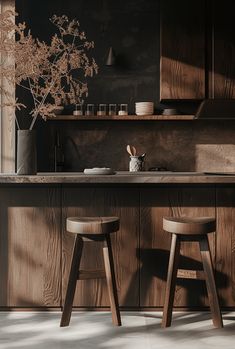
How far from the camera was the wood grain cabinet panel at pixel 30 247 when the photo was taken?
379 centimetres

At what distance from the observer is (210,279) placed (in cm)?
343

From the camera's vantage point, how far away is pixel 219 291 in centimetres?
379

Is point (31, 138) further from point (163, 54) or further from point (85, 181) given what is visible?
point (163, 54)

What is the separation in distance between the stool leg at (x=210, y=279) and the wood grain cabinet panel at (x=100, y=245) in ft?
1.82

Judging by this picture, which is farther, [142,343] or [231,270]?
[231,270]

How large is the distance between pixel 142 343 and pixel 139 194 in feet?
3.50

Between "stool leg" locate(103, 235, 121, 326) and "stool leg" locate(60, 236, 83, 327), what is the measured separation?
17cm

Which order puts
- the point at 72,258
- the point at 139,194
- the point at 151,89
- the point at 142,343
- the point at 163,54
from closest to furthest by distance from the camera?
1. the point at 142,343
2. the point at 72,258
3. the point at 139,194
4. the point at 163,54
5. the point at 151,89

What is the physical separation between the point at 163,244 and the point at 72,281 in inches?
29.0

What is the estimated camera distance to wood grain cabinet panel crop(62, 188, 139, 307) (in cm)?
378

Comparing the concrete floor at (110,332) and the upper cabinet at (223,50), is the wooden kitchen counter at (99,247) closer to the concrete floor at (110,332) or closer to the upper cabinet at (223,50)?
the concrete floor at (110,332)

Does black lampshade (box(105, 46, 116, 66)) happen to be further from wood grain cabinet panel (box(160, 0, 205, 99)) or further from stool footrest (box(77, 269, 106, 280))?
stool footrest (box(77, 269, 106, 280))

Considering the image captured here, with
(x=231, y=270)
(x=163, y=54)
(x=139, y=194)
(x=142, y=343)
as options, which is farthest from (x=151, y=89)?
(x=142, y=343)

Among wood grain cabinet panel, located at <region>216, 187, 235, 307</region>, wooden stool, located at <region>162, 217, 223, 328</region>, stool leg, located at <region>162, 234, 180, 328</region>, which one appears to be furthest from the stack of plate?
stool leg, located at <region>162, 234, 180, 328</region>
